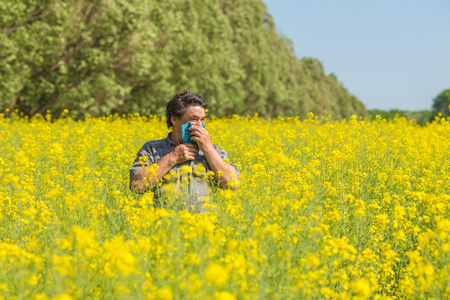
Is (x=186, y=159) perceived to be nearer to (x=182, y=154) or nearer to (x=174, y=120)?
(x=182, y=154)

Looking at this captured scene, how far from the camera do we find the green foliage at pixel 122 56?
1302 cm

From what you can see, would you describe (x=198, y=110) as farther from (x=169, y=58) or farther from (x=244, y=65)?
(x=244, y=65)

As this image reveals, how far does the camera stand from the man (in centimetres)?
372

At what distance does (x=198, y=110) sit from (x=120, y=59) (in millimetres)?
12845

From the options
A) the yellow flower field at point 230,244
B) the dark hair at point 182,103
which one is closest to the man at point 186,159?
the dark hair at point 182,103

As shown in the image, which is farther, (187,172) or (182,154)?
(182,154)

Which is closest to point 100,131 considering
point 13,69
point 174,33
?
point 13,69

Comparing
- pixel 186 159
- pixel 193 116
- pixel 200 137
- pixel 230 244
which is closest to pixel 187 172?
pixel 186 159

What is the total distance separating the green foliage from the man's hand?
10.4 meters

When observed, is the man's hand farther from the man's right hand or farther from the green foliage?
the green foliage

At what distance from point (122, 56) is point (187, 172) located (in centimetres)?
1323

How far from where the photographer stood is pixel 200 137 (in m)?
3.72

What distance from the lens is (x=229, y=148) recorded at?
7.30 meters

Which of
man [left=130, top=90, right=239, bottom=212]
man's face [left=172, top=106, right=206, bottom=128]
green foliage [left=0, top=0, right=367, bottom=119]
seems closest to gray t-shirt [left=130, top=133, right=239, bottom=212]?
man [left=130, top=90, right=239, bottom=212]
